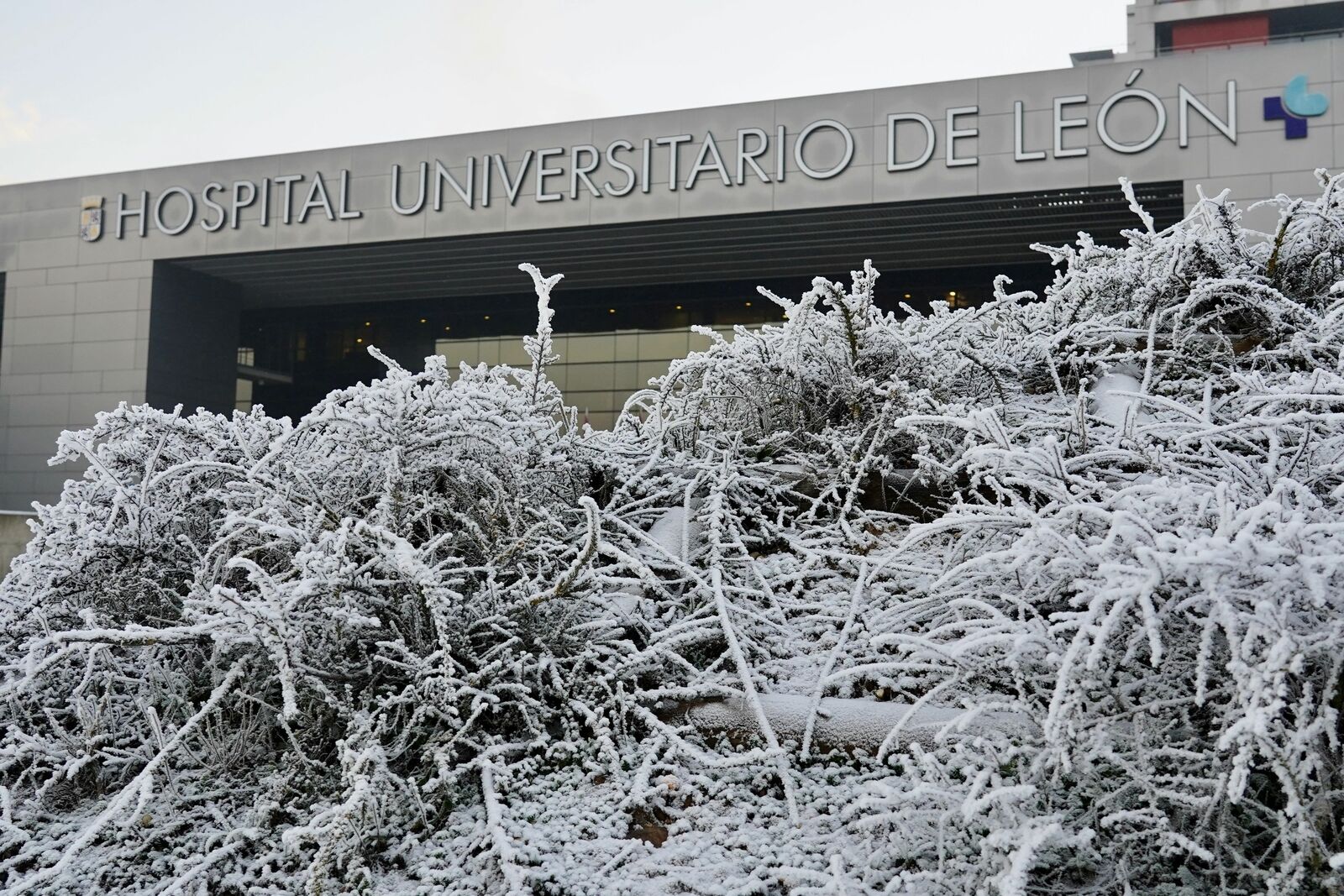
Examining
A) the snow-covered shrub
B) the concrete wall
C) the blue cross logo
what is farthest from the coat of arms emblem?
the blue cross logo

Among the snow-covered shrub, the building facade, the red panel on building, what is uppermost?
the red panel on building

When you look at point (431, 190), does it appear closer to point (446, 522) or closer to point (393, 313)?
point (393, 313)

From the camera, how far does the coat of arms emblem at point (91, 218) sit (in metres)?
22.5

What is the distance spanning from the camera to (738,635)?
288cm

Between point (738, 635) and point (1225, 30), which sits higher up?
point (1225, 30)

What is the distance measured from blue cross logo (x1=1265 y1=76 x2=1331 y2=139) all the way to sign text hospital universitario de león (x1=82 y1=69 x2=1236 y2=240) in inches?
23.6

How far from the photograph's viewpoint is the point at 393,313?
26922 mm

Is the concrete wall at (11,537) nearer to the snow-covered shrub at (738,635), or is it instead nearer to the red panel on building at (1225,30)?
the snow-covered shrub at (738,635)

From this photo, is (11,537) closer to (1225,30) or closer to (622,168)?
(622,168)

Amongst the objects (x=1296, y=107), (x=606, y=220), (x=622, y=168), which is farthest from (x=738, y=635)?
(x=1296, y=107)

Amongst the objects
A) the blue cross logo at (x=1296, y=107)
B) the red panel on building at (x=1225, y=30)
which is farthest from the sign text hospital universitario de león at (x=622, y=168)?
the red panel on building at (x=1225, y=30)

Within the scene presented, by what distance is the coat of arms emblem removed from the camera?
2245 centimetres

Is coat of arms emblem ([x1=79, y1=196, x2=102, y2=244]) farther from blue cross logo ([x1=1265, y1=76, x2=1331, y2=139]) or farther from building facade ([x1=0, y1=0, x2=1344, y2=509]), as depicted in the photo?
blue cross logo ([x1=1265, y1=76, x2=1331, y2=139])

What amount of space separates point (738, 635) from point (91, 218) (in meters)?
24.0
